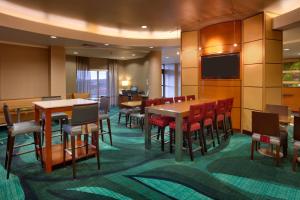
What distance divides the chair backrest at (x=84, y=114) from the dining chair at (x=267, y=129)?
267 cm

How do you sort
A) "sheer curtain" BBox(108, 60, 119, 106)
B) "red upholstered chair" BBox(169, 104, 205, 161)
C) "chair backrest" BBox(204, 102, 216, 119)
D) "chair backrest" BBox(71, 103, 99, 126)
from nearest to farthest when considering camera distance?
"chair backrest" BBox(71, 103, 99, 126) < "red upholstered chair" BBox(169, 104, 205, 161) < "chair backrest" BBox(204, 102, 216, 119) < "sheer curtain" BBox(108, 60, 119, 106)

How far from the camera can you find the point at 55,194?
2.61 metres

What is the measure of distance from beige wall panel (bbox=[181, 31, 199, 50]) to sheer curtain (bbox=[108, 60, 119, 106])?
612cm

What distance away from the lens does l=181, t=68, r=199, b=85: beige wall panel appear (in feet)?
20.8

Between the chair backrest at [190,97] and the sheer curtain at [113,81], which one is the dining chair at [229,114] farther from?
the sheer curtain at [113,81]

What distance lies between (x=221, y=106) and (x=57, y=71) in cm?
543

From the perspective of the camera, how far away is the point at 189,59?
6445 millimetres

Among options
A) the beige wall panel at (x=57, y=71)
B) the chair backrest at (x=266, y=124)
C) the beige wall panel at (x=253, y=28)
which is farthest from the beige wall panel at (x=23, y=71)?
the chair backrest at (x=266, y=124)

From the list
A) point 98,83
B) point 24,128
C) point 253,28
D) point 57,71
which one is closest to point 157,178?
point 24,128

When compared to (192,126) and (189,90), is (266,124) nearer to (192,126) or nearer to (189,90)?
(192,126)

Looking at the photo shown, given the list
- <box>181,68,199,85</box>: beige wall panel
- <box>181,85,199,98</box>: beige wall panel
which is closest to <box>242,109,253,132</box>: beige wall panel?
<box>181,85,199,98</box>: beige wall panel

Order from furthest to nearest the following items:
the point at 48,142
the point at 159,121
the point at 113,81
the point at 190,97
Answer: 1. the point at 113,81
2. the point at 190,97
3. the point at 159,121
4. the point at 48,142

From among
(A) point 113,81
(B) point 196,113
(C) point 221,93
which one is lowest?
(B) point 196,113

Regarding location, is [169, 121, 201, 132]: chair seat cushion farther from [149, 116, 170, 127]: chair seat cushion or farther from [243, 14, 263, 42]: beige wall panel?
[243, 14, 263, 42]: beige wall panel
